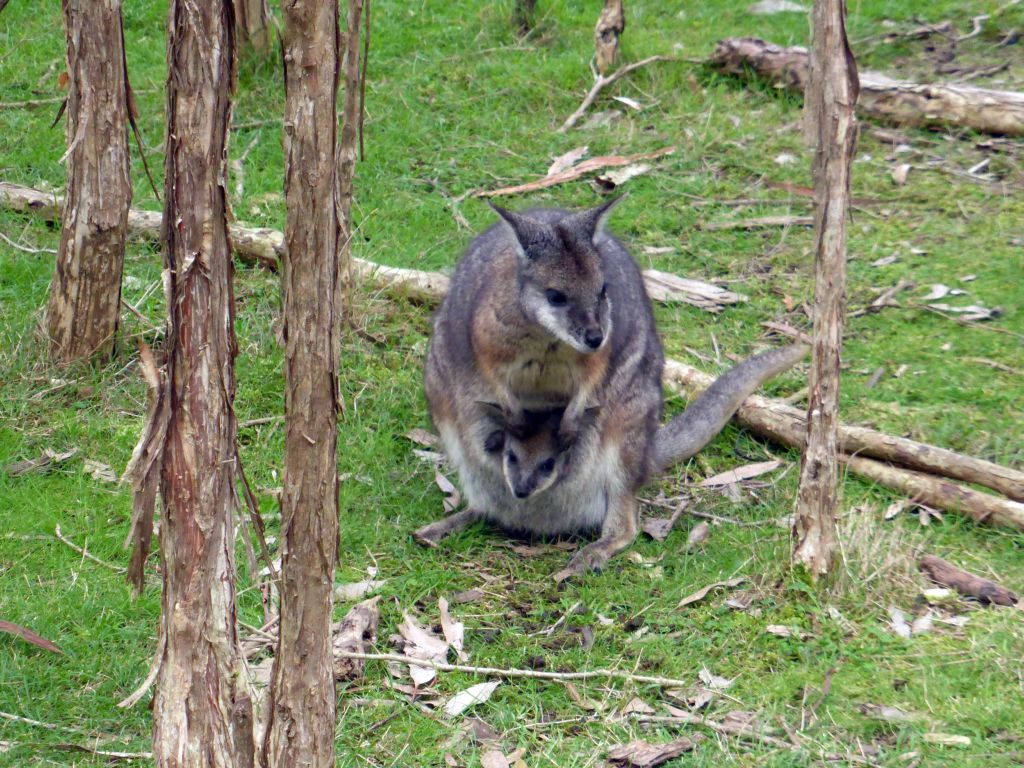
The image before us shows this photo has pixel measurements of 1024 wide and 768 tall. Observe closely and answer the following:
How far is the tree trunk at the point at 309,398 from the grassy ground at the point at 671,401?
2.77ft

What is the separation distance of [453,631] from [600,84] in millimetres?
4489

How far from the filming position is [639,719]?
11.4 ft

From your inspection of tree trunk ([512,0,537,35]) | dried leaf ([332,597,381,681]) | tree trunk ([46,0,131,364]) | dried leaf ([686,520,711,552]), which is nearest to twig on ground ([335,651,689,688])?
dried leaf ([332,597,381,681])

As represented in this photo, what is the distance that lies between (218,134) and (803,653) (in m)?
2.40

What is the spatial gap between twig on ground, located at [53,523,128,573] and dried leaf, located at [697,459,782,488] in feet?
7.19

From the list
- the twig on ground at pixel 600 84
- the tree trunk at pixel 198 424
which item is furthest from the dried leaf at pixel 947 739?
the twig on ground at pixel 600 84

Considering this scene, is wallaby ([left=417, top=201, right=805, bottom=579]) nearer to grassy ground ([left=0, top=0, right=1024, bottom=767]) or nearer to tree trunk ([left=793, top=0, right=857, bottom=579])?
grassy ground ([left=0, top=0, right=1024, bottom=767])

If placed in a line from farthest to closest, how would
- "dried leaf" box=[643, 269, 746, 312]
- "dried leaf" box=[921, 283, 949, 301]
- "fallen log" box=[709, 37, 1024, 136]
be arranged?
"fallen log" box=[709, 37, 1024, 136], "dried leaf" box=[643, 269, 746, 312], "dried leaf" box=[921, 283, 949, 301]

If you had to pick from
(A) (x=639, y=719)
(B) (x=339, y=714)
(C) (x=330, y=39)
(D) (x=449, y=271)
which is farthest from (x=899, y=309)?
(C) (x=330, y=39)

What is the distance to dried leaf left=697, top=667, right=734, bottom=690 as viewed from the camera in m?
3.60

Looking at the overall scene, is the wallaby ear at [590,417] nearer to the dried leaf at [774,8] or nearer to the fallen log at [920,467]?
the fallen log at [920,467]

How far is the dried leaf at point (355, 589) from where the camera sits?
159 inches

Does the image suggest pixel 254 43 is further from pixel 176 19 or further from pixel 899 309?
pixel 176 19

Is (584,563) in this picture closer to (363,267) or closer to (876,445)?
(876,445)
